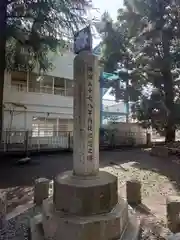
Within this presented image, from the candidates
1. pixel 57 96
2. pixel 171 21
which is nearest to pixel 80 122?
pixel 171 21

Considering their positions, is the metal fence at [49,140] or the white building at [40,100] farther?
the white building at [40,100]

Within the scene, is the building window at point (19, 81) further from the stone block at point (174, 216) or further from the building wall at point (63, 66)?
the stone block at point (174, 216)

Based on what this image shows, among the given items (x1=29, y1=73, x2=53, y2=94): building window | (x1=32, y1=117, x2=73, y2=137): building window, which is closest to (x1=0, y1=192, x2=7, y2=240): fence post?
(x1=32, y1=117, x2=73, y2=137): building window

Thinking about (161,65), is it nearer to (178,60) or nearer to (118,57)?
(178,60)

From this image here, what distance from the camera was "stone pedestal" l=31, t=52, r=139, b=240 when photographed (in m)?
3.82

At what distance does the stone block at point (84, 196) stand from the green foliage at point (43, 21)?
10.1 metres

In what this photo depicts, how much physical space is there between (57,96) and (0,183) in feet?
39.4

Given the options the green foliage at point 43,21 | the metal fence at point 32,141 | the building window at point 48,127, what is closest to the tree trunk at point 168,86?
the green foliage at point 43,21

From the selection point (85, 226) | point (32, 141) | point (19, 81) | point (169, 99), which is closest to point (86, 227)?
point (85, 226)

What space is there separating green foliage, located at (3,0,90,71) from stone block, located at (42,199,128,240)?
1059 centimetres

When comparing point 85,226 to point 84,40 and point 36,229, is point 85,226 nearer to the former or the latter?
point 36,229

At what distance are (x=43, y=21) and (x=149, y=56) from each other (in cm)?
783

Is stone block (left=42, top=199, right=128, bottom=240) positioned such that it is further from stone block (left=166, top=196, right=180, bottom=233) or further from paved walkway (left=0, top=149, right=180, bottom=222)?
paved walkway (left=0, top=149, right=180, bottom=222)

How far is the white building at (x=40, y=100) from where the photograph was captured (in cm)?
1756
